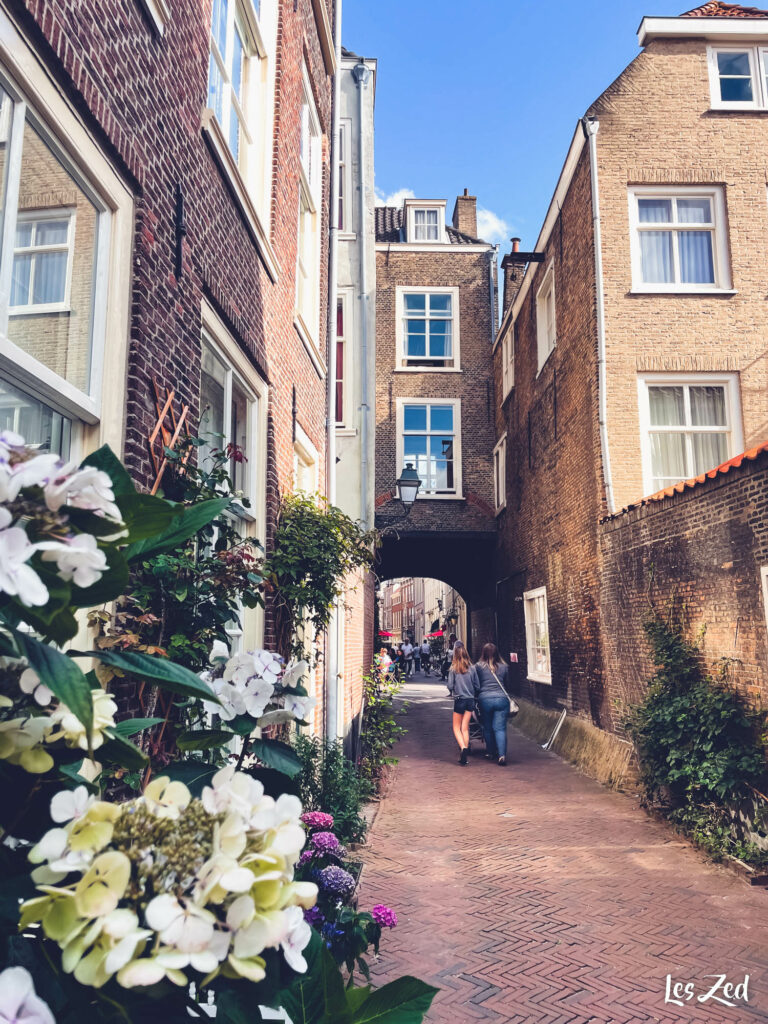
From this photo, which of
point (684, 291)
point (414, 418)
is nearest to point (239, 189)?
point (684, 291)

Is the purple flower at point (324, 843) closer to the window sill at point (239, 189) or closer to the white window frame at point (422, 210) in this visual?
the window sill at point (239, 189)

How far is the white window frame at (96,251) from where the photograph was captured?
2.46m

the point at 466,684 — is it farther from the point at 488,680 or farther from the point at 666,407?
the point at 666,407

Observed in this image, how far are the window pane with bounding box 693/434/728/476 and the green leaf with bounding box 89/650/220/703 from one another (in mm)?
11250

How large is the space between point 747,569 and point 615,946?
11.4ft

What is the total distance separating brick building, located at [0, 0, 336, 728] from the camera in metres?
2.61

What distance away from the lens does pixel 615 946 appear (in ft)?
15.1

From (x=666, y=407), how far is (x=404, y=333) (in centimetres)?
1117

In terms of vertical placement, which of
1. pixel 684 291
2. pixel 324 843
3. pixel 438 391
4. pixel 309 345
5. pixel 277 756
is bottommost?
pixel 324 843

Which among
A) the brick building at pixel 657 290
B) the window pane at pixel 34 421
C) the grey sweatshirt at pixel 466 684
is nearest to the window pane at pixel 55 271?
the window pane at pixel 34 421

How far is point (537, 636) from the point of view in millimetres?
15836

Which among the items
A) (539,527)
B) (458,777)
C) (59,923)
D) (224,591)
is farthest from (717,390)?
(59,923)

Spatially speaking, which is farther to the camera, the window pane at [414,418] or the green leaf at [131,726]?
the window pane at [414,418]

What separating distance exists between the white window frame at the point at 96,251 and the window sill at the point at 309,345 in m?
4.13
